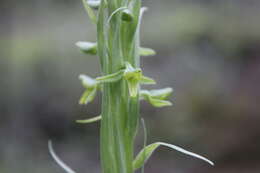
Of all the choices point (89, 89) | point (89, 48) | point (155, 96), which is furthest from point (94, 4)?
point (155, 96)

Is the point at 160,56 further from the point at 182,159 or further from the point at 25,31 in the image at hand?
the point at 25,31

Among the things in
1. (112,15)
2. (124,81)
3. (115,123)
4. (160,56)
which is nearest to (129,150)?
(115,123)

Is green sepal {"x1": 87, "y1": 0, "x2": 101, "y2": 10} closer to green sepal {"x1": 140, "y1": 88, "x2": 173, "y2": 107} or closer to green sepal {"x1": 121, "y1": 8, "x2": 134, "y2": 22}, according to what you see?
green sepal {"x1": 121, "y1": 8, "x2": 134, "y2": 22}

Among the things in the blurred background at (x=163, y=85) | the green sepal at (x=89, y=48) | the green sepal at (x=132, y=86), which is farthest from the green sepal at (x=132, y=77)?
the blurred background at (x=163, y=85)

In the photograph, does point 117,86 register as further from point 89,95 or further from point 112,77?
point 89,95

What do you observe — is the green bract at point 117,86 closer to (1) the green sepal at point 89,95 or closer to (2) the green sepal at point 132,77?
(2) the green sepal at point 132,77

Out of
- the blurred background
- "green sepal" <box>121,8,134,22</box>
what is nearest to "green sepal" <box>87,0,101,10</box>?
"green sepal" <box>121,8,134,22</box>
